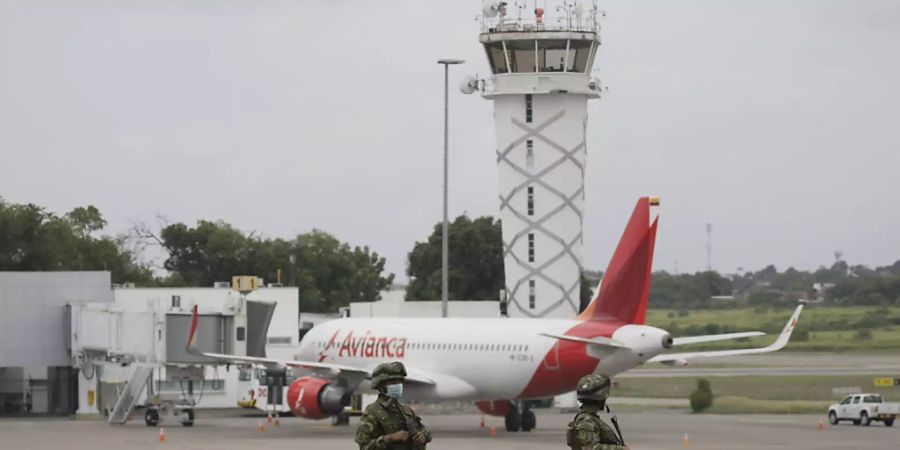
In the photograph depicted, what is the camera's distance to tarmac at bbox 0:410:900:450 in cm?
3941

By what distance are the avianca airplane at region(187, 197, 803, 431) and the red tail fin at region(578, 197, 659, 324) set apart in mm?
24

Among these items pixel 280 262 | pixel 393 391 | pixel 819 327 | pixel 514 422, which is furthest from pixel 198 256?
pixel 393 391

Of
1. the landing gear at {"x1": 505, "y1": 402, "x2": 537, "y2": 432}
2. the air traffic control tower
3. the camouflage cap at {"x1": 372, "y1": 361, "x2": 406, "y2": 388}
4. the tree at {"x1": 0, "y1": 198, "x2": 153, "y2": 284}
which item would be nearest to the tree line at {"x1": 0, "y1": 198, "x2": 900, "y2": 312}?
the tree at {"x1": 0, "y1": 198, "x2": 153, "y2": 284}

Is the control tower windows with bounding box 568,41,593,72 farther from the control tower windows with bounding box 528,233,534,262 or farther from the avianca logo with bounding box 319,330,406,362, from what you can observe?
the avianca logo with bounding box 319,330,406,362

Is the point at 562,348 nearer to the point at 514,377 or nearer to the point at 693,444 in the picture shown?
the point at 514,377

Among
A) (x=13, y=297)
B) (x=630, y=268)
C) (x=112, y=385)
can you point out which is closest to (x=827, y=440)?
(x=630, y=268)

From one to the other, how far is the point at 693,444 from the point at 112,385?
2214 cm

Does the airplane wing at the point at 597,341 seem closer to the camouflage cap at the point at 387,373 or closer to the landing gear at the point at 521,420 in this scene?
the landing gear at the point at 521,420

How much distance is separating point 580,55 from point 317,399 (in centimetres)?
2591

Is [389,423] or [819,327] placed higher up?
[819,327]

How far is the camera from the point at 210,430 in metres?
47.4

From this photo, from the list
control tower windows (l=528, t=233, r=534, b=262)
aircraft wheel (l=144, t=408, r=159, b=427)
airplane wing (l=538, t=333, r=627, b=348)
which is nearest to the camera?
airplane wing (l=538, t=333, r=627, b=348)

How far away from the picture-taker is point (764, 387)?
6900 centimetres

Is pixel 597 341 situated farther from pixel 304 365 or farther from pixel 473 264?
pixel 473 264
